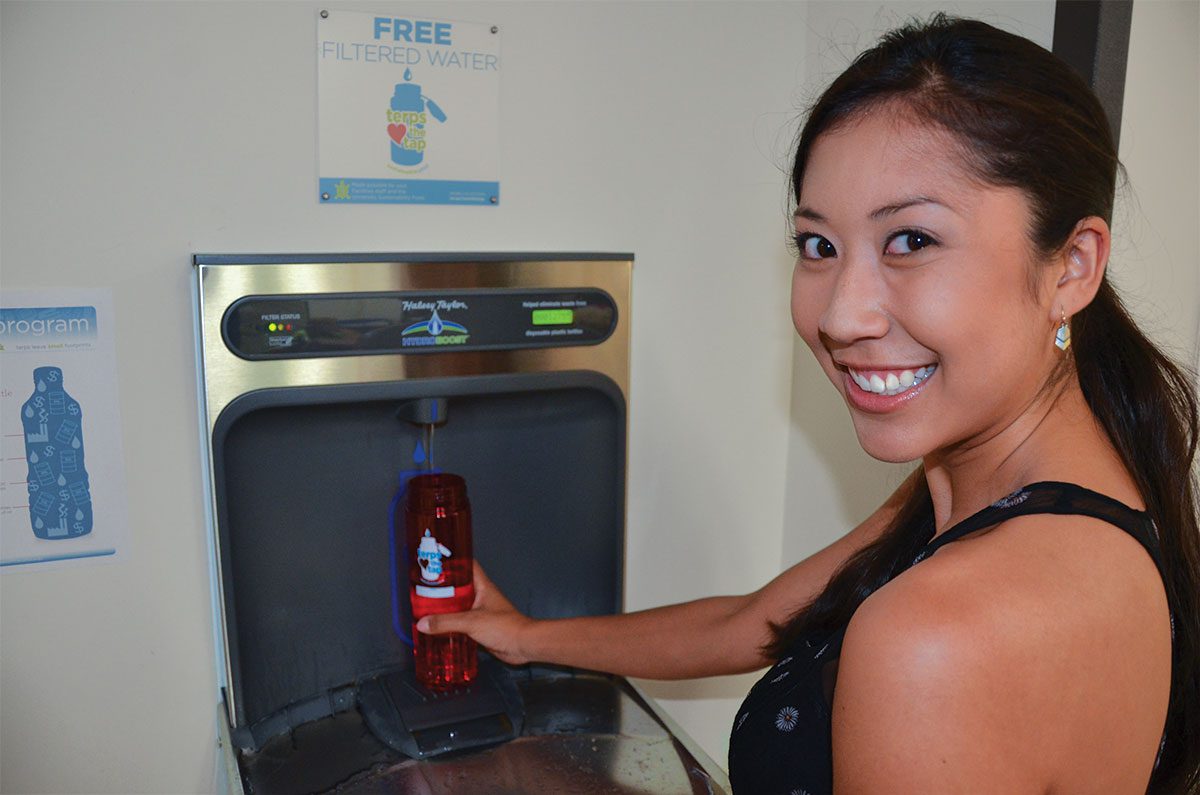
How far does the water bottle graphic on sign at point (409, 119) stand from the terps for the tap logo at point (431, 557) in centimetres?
44

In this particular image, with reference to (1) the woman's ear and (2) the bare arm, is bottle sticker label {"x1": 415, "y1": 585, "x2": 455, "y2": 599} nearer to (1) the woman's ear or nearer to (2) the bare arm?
(2) the bare arm

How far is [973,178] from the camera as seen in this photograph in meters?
0.72

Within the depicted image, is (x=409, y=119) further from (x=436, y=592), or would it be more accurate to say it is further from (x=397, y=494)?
(x=436, y=592)

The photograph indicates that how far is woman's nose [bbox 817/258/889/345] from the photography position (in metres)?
0.76

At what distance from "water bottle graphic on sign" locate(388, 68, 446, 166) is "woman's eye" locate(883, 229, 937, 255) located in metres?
0.63

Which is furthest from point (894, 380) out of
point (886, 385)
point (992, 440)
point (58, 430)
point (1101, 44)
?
point (58, 430)

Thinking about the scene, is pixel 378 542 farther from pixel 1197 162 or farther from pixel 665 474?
pixel 1197 162

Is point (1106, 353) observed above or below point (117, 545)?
above

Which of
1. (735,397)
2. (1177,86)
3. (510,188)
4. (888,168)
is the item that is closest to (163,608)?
(510,188)

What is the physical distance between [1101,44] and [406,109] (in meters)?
0.74

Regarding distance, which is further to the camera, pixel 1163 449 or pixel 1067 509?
pixel 1163 449

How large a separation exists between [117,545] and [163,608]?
9 cm

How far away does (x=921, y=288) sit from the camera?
731 millimetres

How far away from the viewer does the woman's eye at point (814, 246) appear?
0.83 meters
